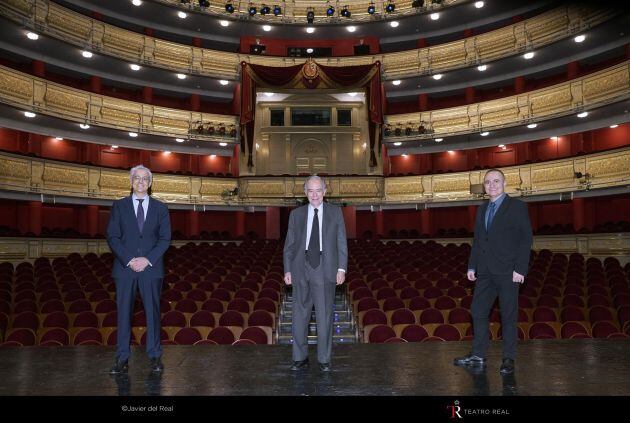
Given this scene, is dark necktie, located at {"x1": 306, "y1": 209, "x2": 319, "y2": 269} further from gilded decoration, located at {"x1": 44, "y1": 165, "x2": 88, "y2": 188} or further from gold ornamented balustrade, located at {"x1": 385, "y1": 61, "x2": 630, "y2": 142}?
gold ornamented balustrade, located at {"x1": 385, "y1": 61, "x2": 630, "y2": 142}

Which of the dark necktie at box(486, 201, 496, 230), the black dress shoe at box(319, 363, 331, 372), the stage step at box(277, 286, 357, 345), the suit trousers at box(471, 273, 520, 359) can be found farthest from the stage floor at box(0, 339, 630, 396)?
the stage step at box(277, 286, 357, 345)

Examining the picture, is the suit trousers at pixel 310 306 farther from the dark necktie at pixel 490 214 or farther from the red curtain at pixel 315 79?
the red curtain at pixel 315 79

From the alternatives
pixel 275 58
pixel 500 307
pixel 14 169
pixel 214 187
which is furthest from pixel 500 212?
pixel 275 58

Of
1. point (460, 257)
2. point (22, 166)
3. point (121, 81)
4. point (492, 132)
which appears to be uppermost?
point (121, 81)

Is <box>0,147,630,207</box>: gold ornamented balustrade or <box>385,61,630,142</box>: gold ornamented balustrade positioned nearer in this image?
<box>0,147,630,207</box>: gold ornamented balustrade

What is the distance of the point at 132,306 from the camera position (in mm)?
3395

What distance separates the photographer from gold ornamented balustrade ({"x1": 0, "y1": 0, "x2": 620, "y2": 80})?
15.0 meters

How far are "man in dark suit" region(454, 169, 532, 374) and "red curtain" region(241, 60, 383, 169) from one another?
49.7 feet

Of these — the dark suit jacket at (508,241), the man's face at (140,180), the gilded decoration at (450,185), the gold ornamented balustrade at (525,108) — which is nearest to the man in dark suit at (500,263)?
the dark suit jacket at (508,241)

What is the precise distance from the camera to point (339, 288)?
30.6 feet
